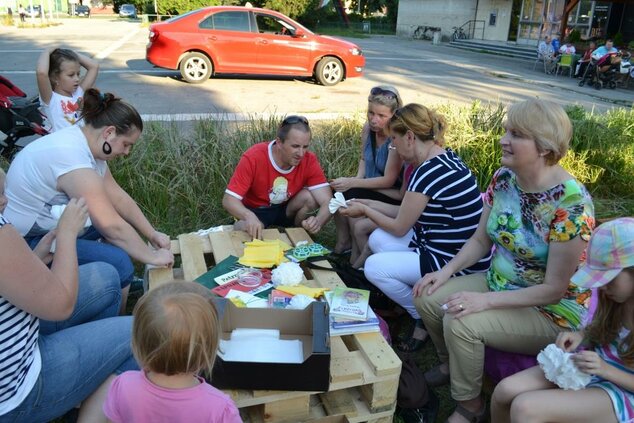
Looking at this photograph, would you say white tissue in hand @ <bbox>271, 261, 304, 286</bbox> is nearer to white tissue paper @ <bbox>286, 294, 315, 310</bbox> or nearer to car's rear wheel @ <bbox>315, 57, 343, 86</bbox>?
white tissue paper @ <bbox>286, 294, 315, 310</bbox>

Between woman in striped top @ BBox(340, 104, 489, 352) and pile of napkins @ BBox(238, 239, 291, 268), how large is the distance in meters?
0.53

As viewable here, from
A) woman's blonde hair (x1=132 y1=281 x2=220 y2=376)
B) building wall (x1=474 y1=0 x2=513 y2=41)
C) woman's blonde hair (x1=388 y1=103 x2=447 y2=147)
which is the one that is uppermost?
building wall (x1=474 y1=0 x2=513 y2=41)

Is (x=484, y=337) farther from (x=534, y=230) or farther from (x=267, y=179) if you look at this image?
(x=267, y=179)

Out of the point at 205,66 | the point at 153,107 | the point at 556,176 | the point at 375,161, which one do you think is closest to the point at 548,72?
the point at 205,66

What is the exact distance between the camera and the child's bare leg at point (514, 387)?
197 cm

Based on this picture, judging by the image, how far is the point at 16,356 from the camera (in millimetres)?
1617

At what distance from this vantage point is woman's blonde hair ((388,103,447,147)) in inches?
112

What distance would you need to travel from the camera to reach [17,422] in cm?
172

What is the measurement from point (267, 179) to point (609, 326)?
2.36m

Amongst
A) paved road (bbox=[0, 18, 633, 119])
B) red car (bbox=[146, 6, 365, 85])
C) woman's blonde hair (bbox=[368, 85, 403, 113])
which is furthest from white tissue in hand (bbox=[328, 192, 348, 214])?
red car (bbox=[146, 6, 365, 85])

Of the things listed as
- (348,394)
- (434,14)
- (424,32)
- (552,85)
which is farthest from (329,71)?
(434,14)

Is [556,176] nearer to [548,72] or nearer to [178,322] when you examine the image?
[178,322]

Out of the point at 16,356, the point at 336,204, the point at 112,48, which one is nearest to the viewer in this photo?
the point at 16,356

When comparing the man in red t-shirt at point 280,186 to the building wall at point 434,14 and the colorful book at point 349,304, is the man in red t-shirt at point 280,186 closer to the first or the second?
the colorful book at point 349,304
